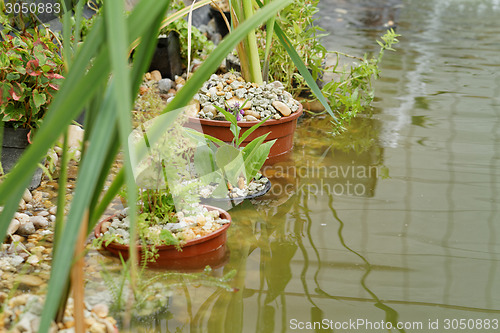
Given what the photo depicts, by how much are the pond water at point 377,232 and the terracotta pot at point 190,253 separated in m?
0.04

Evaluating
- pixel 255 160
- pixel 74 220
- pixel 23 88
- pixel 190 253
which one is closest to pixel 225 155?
pixel 255 160

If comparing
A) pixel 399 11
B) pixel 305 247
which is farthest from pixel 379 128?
A: pixel 399 11

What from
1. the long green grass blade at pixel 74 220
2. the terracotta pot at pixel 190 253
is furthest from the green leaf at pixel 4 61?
the long green grass blade at pixel 74 220

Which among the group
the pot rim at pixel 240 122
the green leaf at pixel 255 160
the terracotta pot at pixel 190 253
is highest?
the pot rim at pixel 240 122

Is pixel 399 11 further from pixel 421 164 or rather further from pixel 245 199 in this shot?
pixel 245 199

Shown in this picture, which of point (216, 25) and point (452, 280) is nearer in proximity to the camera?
point (452, 280)

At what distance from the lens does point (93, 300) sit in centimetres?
146

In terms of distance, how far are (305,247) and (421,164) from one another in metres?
0.92

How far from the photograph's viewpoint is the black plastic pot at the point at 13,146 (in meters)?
2.11

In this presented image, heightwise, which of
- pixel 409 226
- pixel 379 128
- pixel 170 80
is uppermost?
pixel 170 80

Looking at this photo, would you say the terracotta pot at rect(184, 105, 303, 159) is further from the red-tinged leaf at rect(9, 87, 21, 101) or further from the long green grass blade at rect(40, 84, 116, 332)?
the long green grass blade at rect(40, 84, 116, 332)

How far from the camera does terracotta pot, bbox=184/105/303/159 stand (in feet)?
8.21

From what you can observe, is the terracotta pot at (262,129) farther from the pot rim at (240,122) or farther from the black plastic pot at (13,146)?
the black plastic pot at (13,146)

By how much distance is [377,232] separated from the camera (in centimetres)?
194
